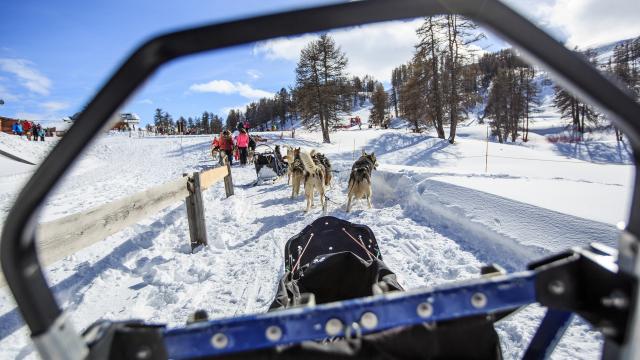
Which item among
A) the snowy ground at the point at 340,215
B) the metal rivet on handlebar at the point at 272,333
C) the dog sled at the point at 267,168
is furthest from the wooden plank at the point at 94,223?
the dog sled at the point at 267,168

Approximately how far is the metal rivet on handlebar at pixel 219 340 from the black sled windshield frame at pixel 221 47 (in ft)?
0.88

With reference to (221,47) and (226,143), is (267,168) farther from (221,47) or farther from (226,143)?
(221,47)

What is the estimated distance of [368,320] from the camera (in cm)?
80

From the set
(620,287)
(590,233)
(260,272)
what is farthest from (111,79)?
(590,233)

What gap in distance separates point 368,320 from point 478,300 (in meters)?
0.28

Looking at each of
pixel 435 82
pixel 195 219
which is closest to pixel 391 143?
pixel 435 82

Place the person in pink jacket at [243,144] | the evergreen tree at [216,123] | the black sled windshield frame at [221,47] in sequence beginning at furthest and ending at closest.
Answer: the evergreen tree at [216,123]
the person in pink jacket at [243,144]
the black sled windshield frame at [221,47]

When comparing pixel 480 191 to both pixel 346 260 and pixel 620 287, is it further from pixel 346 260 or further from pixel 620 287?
pixel 620 287

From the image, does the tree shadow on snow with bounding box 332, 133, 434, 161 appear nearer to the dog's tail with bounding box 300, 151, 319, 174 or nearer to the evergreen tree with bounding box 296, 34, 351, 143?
the evergreen tree with bounding box 296, 34, 351, 143

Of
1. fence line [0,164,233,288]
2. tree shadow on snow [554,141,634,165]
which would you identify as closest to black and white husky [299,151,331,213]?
fence line [0,164,233,288]

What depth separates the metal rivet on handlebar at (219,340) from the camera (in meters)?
0.77

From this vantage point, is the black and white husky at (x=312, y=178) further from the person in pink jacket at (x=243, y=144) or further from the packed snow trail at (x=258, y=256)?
the person in pink jacket at (x=243, y=144)

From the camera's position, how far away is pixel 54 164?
617mm

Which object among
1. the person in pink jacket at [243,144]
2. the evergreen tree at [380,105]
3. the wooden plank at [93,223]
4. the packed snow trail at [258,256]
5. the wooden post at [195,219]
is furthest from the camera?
the evergreen tree at [380,105]
